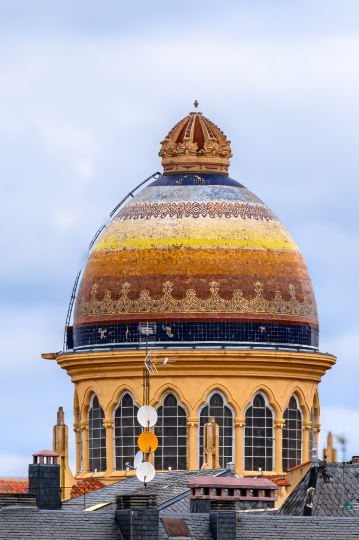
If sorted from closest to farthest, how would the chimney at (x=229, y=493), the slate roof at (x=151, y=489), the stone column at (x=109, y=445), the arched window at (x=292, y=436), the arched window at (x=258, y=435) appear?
1. the chimney at (x=229, y=493)
2. the slate roof at (x=151, y=489)
3. the arched window at (x=258, y=435)
4. the stone column at (x=109, y=445)
5. the arched window at (x=292, y=436)

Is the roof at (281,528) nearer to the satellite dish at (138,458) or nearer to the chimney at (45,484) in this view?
the chimney at (45,484)

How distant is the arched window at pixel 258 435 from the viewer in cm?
10619

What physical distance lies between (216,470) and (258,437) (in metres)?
9.04

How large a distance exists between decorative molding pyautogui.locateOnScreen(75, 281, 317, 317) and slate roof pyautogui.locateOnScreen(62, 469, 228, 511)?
22.8 ft

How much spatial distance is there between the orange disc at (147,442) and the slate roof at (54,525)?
15.7 meters

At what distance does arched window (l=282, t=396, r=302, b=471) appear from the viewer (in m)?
107

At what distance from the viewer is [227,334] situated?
105 m

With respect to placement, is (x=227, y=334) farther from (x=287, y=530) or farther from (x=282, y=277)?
(x=287, y=530)

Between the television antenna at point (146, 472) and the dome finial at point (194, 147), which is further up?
the dome finial at point (194, 147)

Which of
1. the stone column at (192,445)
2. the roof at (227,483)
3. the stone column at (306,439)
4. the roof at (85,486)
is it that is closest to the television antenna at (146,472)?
the roof at (227,483)

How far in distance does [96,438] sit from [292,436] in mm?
5665

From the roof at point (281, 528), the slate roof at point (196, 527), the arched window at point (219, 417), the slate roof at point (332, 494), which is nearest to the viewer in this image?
the slate roof at point (196, 527)

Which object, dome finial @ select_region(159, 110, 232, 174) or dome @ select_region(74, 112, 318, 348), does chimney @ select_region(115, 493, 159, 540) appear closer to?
dome @ select_region(74, 112, 318, 348)

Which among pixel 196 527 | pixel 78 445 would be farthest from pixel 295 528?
pixel 78 445
